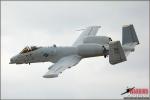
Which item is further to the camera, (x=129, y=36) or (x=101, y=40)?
(x=101, y=40)

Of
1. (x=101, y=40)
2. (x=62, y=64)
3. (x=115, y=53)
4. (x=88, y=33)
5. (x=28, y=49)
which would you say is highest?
(x=88, y=33)

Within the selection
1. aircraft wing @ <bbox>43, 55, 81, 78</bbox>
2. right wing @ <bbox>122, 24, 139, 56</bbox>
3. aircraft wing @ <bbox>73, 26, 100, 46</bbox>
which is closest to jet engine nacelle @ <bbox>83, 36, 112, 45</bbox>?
right wing @ <bbox>122, 24, 139, 56</bbox>

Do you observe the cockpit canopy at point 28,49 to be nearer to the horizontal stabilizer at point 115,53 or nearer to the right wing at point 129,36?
the right wing at point 129,36

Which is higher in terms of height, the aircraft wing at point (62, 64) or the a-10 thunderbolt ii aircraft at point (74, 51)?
the a-10 thunderbolt ii aircraft at point (74, 51)

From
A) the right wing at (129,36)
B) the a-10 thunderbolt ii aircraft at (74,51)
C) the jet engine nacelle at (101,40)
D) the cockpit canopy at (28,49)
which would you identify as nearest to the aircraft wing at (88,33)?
the a-10 thunderbolt ii aircraft at (74,51)

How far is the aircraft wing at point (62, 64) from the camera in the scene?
102 meters

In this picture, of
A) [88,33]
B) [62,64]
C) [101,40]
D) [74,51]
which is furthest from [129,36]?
[88,33]

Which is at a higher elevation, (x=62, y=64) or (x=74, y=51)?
(x=74, y=51)

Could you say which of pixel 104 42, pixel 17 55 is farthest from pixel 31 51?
pixel 104 42

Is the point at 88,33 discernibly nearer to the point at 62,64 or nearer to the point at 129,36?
the point at 129,36

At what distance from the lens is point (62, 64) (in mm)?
106688

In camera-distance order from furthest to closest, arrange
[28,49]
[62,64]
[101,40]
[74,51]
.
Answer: [28,49]
[101,40]
[74,51]
[62,64]

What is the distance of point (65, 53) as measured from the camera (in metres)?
110

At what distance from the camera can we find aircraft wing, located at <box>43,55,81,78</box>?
102 meters
